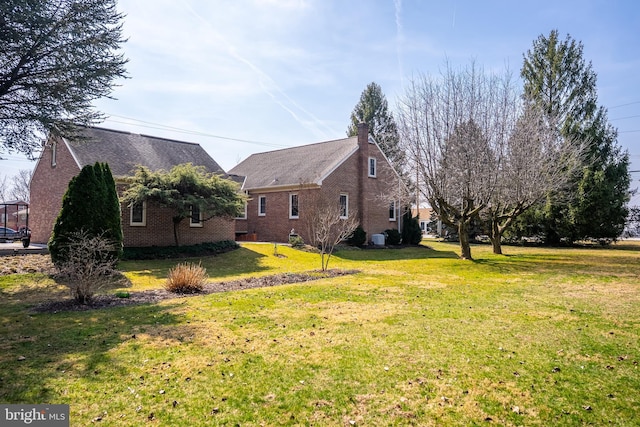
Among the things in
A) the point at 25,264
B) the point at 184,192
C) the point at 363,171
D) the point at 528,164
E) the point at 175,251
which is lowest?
the point at 25,264

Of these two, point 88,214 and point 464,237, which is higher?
point 88,214

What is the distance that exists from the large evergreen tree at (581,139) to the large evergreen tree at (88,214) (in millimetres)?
28161

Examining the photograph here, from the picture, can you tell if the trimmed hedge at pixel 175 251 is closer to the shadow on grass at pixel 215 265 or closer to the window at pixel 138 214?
the shadow on grass at pixel 215 265

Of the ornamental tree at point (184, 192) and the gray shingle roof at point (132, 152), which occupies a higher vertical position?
the gray shingle roof at point (132, 152)

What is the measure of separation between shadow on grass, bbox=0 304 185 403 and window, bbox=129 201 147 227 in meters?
10.8

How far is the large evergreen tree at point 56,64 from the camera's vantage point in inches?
399

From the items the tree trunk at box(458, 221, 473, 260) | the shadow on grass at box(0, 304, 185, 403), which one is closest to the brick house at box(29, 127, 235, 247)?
the shadow on grass at box(0, 304, 185, 403)

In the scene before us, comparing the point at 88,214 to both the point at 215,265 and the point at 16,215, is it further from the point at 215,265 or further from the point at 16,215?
the point at 16,215

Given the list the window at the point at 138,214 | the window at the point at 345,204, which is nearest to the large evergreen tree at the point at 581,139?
the window at the point at 345,204

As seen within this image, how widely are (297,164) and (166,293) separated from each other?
18.2m

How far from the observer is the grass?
3.85 m

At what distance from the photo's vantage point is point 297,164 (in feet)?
89.7

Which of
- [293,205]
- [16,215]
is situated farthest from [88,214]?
[16,215]

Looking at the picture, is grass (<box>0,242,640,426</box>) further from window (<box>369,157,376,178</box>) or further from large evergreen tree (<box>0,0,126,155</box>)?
window (<box>369,157,376,178</box>)
